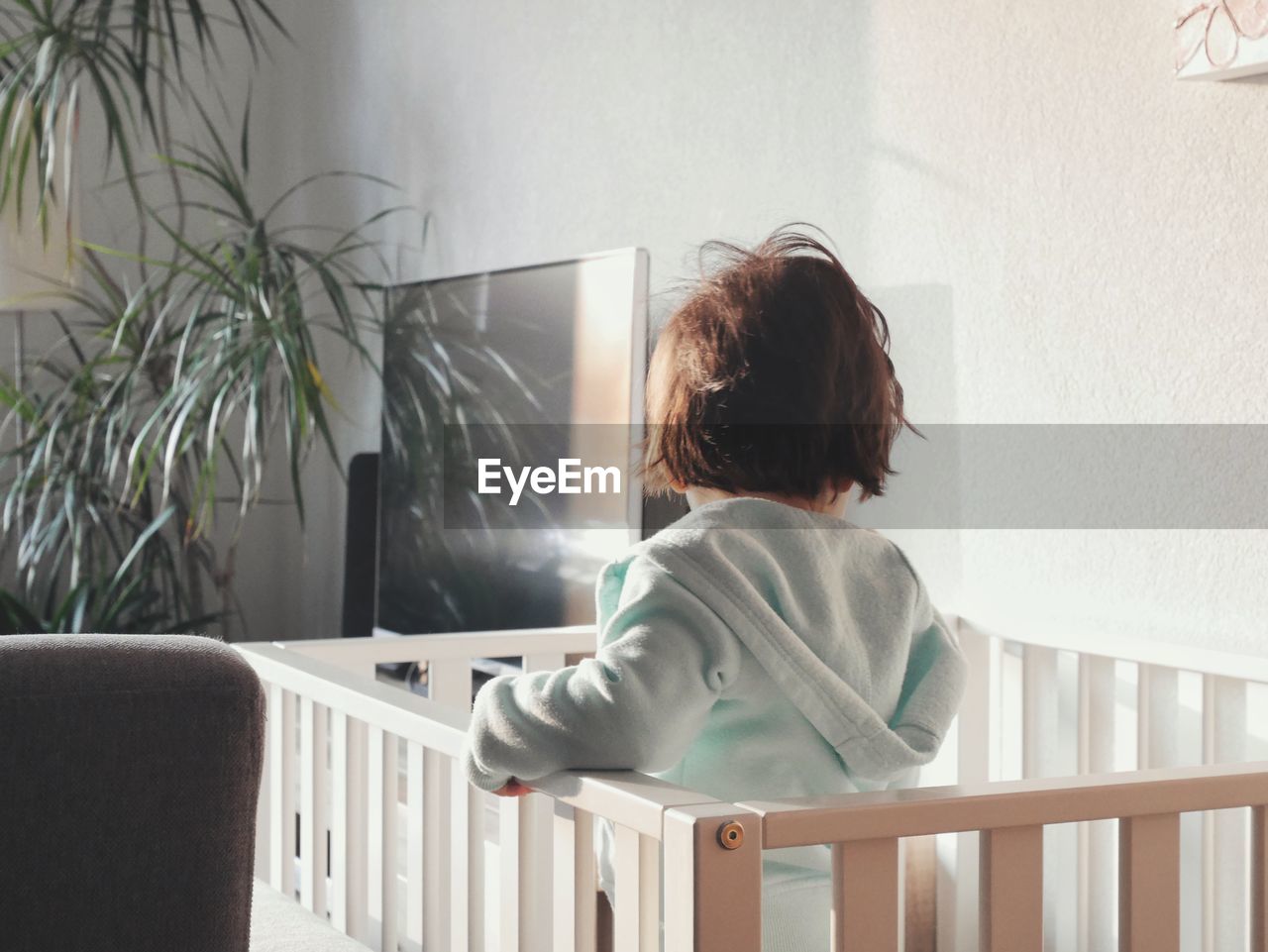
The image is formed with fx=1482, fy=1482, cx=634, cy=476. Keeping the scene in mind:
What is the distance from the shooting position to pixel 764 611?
934 millimetres

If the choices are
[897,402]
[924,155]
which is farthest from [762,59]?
[897,402]

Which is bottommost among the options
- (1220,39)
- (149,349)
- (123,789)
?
(123,789)

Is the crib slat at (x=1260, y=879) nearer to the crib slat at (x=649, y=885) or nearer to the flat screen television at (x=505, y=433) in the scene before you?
the crib slat at (x=649, y=885)

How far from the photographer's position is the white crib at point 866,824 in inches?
31.9

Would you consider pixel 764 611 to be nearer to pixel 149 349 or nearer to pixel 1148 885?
pixel 1148 885

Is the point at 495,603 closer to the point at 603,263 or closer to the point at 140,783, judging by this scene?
the point at 603,263

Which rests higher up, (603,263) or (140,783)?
(603,263)

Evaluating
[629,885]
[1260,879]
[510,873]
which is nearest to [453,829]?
[510,873]

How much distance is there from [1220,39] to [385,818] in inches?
45.5

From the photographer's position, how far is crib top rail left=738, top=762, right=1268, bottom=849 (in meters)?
0.79

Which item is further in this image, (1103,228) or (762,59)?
(762,59)

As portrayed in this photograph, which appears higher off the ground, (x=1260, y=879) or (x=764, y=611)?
(x=764, y=611)

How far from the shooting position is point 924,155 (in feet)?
6.52

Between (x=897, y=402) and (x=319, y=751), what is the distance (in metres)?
0.73
